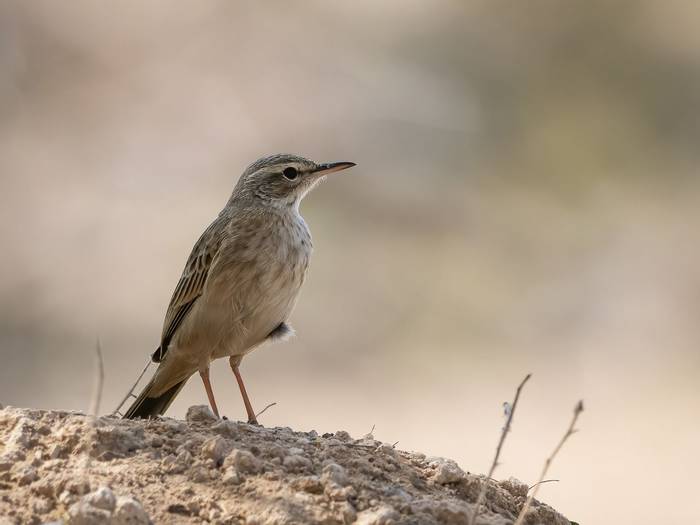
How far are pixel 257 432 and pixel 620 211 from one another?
55.0 feet

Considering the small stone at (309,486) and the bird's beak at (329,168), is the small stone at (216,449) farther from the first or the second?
the bird's beak at (329,168)

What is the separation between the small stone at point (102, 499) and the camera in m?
4.59

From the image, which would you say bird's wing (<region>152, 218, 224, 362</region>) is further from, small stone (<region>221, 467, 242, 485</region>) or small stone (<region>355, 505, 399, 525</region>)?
small stone (<region>355, 505, 399, 525</region>)

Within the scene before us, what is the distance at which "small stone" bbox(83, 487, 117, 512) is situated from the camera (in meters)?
4.59

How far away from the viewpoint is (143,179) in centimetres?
2161

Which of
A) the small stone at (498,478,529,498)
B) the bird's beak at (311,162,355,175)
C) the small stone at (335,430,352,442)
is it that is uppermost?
the bird's beak at (311,162,355,175)

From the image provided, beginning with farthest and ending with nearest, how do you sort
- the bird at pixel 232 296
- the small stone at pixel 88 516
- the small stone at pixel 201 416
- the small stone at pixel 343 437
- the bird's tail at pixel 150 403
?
the bird's tail at pixel 150 403 → the bird at pixel 232 296 → the small stone at pixel 343 437 → the small stone at pixel 201 416 → the small stone at pixel 88 516

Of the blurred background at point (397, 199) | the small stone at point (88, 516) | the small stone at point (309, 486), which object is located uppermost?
the blurred background at point (397, 199)

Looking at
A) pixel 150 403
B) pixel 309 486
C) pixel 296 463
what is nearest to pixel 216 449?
pixel 296 463

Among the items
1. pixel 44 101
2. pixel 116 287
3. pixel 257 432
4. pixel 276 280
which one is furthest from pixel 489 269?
pixel 257 432

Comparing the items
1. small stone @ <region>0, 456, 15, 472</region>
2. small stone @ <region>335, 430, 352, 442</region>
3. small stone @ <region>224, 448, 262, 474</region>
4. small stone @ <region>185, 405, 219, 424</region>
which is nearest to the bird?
small stone @ <region>335, 430, 352, 442</region>

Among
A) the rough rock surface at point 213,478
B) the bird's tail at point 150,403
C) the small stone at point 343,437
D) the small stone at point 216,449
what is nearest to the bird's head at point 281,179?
the bird's tail at point 150,403

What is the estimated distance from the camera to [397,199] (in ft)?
72.0

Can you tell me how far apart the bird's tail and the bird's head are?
4.57 ft
